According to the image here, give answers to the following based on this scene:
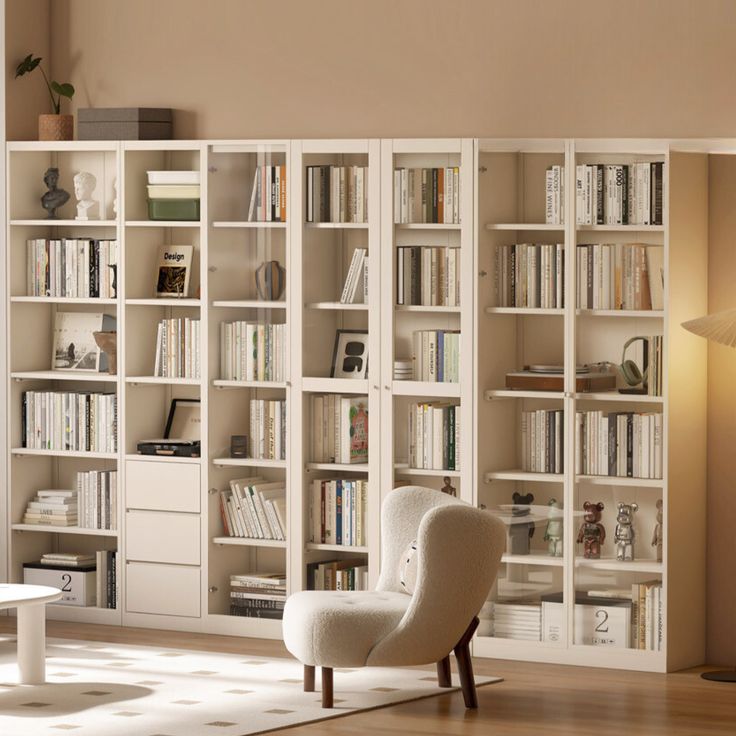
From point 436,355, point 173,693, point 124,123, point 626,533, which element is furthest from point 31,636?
point 124,123

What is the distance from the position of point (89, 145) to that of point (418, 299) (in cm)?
180

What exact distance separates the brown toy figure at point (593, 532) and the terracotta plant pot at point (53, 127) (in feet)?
10.1

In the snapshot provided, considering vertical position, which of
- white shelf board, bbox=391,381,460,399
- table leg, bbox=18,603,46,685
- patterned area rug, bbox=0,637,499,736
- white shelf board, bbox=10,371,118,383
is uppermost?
white shelf board, bbox=10,371,118,383

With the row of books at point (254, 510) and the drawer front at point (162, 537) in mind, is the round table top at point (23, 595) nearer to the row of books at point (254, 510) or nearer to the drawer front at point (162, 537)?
the drawer front at point (162, 537)

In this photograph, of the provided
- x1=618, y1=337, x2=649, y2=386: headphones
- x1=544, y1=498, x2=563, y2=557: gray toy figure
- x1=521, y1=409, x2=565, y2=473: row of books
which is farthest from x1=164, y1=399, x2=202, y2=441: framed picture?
x1=618, y1=337, x2=649, y2=386: headphones

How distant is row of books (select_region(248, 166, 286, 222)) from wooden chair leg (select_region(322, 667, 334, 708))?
7.27 ft

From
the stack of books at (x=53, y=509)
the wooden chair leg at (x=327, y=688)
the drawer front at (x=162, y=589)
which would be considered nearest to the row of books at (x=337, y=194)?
the drawer front at (x=162, y=589)

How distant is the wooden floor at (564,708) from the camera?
586 centimetres

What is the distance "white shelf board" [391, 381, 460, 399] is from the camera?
23.4ft

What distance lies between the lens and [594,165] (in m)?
6.85

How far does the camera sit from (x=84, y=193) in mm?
7883

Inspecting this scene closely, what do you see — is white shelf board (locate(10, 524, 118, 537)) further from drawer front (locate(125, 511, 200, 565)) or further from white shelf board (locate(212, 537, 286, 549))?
white shelf board (locate(212, 537, 286, 549))

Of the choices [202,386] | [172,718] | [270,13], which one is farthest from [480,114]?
[172,718]

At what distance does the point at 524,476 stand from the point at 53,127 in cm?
284
